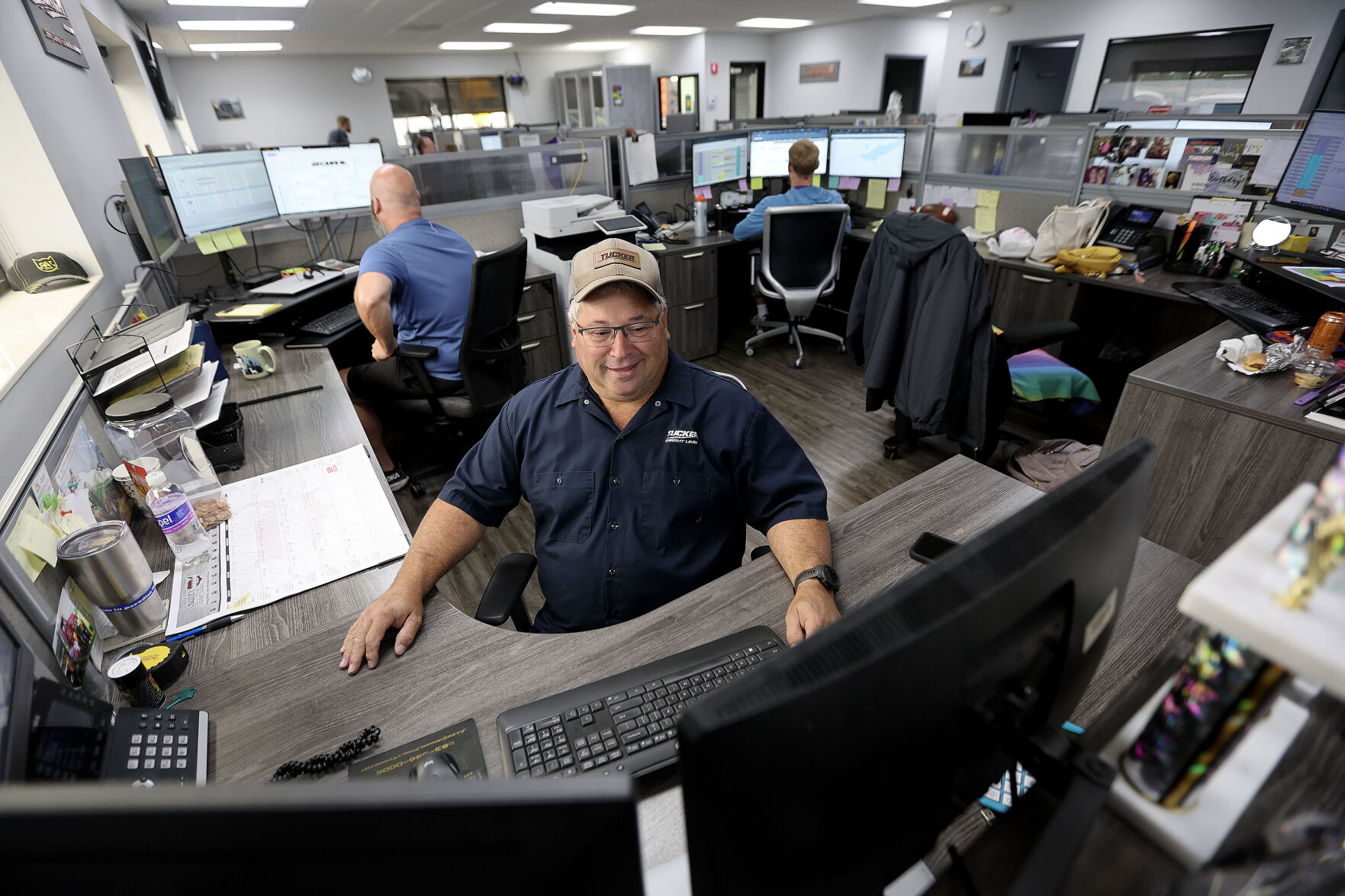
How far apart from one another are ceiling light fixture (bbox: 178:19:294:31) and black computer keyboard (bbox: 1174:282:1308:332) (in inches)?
Result: 331

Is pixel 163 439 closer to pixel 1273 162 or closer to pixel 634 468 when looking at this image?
pixel 634 468

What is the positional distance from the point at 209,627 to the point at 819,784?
3.50 ft

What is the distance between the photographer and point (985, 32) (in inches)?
283

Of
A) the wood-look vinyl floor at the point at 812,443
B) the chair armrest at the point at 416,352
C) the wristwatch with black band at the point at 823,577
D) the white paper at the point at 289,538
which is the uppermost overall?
the wristwatch with black band at the point at 823,577

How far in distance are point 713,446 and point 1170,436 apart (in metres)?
1.54

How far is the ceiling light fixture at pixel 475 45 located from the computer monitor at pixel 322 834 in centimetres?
1120

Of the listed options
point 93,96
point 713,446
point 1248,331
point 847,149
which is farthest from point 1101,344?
point 93,96

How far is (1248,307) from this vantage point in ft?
7.07

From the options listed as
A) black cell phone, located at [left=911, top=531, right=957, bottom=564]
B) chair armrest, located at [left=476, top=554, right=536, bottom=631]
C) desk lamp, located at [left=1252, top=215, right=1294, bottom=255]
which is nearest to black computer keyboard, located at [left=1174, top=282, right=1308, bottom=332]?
desk lamp, located at [left=1252, top=215, right=1294, bottom=255]

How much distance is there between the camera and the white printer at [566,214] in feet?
10.8

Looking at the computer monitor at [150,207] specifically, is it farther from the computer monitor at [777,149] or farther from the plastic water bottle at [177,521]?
the computer monitor at [777,149]

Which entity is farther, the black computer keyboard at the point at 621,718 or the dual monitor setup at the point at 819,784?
the black computer keyboard at the point at 621,718

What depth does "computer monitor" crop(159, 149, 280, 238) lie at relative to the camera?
2348mm

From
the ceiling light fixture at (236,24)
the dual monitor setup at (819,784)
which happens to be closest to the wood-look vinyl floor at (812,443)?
the dual monitor setup at (819,784)
